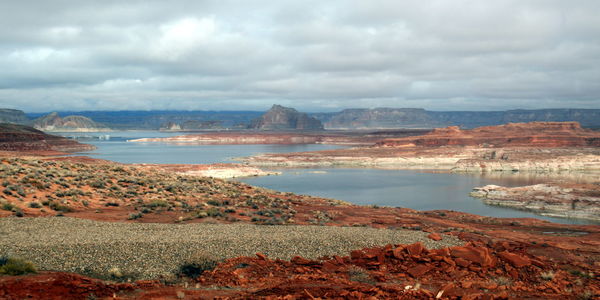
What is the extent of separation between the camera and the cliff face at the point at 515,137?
113931 mm

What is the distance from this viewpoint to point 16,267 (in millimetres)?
9844

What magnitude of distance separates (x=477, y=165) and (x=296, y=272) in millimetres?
79299

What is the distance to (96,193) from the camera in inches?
977

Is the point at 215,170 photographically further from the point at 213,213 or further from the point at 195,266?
the point at 195,266

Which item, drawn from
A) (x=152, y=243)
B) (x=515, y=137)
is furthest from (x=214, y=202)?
(x=515, y=137)

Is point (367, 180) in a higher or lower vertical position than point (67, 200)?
lower

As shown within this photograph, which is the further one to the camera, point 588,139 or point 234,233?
point 588,139

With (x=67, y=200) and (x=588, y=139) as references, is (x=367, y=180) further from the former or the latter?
(x=588, y=139)

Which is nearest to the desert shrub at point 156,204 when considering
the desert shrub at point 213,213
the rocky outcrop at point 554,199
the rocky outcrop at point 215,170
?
the desert shrub at point 213,213

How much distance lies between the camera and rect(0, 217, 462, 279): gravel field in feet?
37.0

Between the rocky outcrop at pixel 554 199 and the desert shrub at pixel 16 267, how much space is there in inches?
1535

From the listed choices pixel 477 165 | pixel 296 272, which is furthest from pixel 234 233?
pixel 477 165

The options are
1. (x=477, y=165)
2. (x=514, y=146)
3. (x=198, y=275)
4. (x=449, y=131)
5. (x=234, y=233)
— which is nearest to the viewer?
(x=198, y=275)

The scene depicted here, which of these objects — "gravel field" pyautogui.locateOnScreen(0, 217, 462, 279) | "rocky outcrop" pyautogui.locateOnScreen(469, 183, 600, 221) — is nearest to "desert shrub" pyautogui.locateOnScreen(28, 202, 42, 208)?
"gravel field" pyautogui.locateOnScreen(0, 217, 462, 279)
